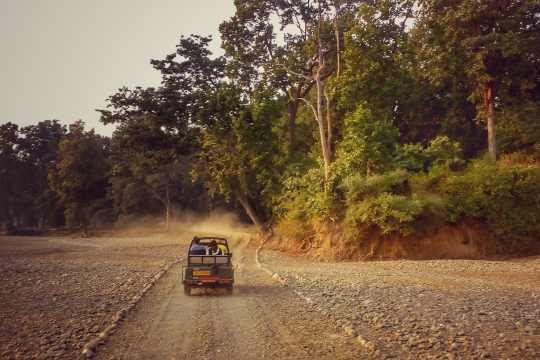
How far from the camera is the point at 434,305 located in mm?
11438

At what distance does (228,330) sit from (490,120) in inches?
911

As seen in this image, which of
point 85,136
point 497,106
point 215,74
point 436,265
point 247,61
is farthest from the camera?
point 85,136

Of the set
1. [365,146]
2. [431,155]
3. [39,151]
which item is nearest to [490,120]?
[431,155]

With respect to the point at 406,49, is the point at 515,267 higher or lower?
lower

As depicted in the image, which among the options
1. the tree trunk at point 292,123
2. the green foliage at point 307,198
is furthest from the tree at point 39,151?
the green foliage at point 307,198

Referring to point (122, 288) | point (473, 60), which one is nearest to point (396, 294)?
point (122, 288)

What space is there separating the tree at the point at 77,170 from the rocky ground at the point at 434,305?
4452 cm

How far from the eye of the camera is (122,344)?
8469 mm

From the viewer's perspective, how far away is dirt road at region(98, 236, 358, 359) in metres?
7.94

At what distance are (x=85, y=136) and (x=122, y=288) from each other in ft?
154

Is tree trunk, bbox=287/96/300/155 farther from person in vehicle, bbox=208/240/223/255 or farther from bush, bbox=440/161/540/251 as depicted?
person in vehicle, bbox=208/240/223/255

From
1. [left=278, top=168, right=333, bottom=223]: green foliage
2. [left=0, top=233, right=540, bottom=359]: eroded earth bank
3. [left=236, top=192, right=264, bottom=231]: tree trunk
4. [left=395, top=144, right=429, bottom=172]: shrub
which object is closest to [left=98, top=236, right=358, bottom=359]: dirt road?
[left=0, top=233, right=540, bottom=359]: eroded earth bank

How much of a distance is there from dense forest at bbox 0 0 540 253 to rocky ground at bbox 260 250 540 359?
4.07 meters

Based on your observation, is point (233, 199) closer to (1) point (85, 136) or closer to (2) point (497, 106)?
(1) point (85, 136)
